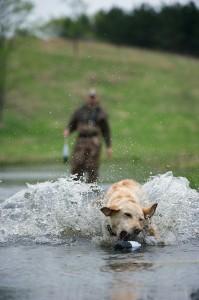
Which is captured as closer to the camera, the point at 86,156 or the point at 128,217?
the point at 128,217

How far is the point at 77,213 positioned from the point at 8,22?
4156cm

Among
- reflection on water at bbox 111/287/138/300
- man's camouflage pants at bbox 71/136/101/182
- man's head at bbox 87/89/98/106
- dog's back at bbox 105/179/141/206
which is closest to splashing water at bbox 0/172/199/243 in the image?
dog's back at bbox 105/179/141/206

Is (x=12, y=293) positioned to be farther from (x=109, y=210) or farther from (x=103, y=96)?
(x=103, y=96)

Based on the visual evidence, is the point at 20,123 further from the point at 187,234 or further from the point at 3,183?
the point at 187,234

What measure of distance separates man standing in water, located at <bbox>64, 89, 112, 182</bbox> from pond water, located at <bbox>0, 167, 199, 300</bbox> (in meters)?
5.09

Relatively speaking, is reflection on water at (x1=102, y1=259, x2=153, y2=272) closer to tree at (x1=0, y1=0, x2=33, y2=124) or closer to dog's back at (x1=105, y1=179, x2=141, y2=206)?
dog's back at (x1=105, y1=179, x2=141, y2=206)

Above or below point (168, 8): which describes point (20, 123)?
below

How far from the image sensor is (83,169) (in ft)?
61.0

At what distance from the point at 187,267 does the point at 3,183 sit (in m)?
12.6

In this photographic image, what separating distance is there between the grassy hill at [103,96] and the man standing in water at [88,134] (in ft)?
45.1

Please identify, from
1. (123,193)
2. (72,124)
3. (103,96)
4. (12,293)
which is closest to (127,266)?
(12,293)

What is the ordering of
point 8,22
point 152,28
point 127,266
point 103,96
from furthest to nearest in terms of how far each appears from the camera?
point 152,28 < point 103,96 < point 8,22 < point 127,266

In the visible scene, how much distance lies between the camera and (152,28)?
8681 cm

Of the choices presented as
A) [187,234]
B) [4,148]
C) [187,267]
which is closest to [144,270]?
[187,267]
